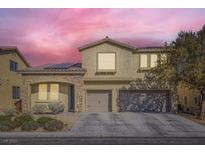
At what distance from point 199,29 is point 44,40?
11.1m

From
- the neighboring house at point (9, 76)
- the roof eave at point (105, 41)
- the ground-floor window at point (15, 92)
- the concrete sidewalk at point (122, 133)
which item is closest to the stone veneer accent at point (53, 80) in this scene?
the neighboring house at point (9, 76)

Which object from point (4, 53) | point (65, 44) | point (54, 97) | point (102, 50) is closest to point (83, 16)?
point (65, 44)

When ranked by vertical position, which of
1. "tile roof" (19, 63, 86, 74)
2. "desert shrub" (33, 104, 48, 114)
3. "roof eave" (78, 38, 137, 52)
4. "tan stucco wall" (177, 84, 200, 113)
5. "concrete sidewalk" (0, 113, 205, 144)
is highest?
"roof eave" (78, 38, 137, 52)

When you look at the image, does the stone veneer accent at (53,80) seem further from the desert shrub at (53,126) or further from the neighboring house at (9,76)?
the desert shrub at (53,126)

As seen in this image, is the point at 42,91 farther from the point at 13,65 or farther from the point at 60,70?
the point at 13,65

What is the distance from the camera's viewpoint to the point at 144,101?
33.4 meters

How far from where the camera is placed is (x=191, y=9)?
85.1 ft

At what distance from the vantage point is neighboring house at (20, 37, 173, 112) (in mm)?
33312

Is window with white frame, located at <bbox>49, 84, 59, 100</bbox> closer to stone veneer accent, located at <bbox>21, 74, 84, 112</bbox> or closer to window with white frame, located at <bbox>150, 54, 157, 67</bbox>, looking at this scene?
stone veneer accent, located at <bbox>21, 74, 84, 112</bbox>

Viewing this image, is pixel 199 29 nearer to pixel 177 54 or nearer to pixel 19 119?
pixel 177 54

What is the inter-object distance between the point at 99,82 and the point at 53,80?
3.91 m

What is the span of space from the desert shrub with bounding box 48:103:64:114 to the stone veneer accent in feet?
4.77

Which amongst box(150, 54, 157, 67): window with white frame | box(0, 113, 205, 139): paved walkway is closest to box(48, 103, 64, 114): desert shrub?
box(0, 113, 205, 139): paved walkway
